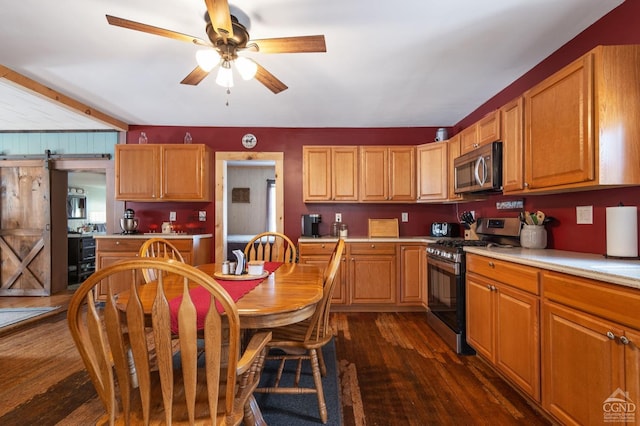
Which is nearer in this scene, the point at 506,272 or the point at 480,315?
the point at 506,272

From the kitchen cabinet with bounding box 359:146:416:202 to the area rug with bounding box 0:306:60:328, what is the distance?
398 cm

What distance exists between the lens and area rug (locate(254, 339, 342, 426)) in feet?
5.39

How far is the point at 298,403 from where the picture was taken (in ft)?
5.87

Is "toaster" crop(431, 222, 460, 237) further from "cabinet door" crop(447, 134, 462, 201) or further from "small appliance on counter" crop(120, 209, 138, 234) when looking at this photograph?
"small appliance on counter" crop(120, 209, 138, 234)

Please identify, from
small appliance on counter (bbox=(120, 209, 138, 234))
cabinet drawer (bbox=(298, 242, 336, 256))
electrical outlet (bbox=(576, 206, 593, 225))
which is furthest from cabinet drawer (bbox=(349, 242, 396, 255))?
small appliance on counter (bbox=(120, 209, 138, 234))

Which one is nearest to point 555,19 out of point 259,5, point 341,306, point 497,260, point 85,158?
point 497,260

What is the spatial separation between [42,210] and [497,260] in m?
5.58

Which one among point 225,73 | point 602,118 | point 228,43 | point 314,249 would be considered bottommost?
point 314,249

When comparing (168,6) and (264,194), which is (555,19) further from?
(264,194)

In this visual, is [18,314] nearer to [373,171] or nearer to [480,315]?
[373,171]

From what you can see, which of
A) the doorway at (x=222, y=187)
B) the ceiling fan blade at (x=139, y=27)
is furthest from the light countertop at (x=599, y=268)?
the doorway at (x=222, y=187)

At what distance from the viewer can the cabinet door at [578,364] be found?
1233 millimetres

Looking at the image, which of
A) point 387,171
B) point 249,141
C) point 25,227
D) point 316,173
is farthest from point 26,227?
point 387,171

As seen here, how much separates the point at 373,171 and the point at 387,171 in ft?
0.60
